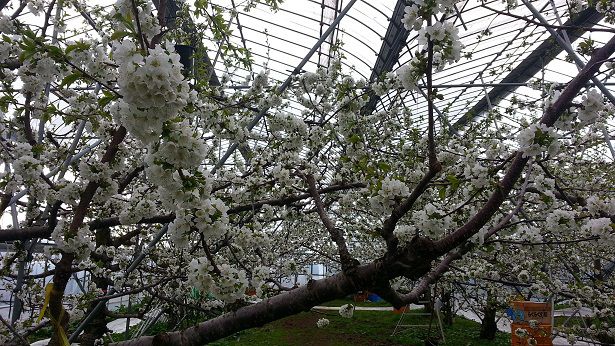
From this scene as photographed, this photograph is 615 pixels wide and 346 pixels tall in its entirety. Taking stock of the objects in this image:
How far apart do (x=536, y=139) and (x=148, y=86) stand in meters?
1.78

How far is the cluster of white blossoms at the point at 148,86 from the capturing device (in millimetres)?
1322

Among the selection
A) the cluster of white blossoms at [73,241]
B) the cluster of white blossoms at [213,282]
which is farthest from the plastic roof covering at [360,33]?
the cluster of white blossoms at [213,282]

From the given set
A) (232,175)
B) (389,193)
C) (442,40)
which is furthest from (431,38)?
(232,175)

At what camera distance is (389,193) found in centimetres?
243

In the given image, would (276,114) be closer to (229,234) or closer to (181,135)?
(229,234)

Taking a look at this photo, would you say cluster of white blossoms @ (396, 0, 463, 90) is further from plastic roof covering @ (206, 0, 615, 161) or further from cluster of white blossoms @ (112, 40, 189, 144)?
plastic roof covering @ (206, 0, 615, 161)

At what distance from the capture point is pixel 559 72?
10828 mm

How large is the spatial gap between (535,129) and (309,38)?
782 cm

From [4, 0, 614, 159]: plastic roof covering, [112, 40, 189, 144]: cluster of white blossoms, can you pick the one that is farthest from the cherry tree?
[4, 0, 614, 159]: plastic roof covering

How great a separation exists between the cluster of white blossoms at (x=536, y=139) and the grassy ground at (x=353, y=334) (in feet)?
23.5

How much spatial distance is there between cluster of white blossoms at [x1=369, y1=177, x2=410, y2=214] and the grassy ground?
258 inches

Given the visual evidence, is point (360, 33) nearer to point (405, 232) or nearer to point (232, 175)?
point (232, 175)

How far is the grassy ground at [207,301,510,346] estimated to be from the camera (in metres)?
9.82

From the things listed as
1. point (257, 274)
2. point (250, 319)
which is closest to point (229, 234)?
point (257, 274)
